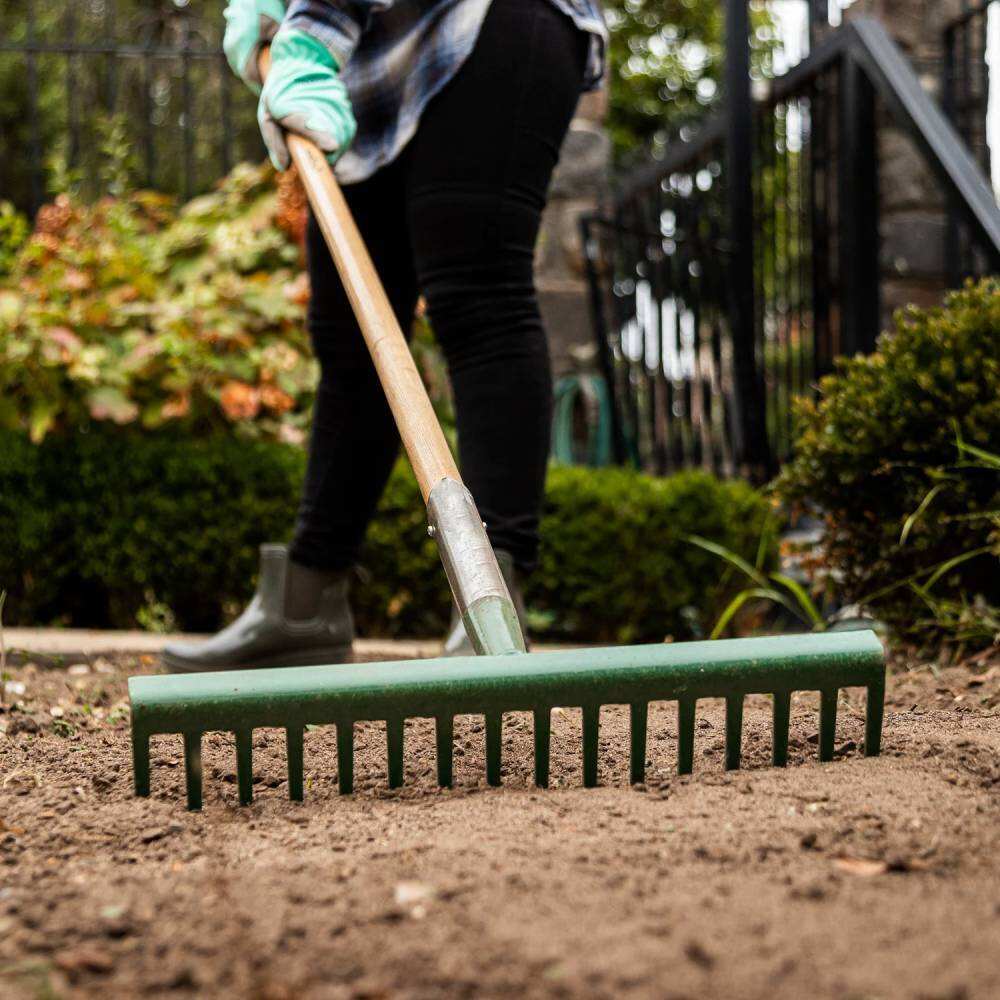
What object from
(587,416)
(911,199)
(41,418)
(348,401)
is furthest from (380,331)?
(587,416)

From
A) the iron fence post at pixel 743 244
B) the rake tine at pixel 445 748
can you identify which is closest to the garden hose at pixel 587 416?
the iron fence post at pixel 743 244

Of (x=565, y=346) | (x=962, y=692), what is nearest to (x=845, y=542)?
(x=962, y=692)

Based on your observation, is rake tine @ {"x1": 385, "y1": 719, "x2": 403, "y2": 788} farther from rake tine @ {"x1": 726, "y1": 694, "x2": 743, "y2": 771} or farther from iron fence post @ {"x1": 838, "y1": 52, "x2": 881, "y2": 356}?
iron fence post @ {"x1": 838, "y1": 52, "x2": 881, "y2": 356}

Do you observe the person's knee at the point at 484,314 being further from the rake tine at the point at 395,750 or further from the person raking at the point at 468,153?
the rake tine at the point at 395,750

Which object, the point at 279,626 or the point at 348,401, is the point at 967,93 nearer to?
the point at 348,401

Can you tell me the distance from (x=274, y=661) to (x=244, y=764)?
37.7 inches

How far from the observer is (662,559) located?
2.96 meters

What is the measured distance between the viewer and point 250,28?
2.04 meters

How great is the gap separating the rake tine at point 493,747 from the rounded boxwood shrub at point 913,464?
1.05 meters

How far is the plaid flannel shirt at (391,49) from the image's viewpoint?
70.7 inches

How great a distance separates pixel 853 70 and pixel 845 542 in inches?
→ 62.2

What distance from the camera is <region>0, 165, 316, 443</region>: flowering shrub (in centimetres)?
304

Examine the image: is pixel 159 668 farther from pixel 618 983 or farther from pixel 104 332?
pixel 618 983

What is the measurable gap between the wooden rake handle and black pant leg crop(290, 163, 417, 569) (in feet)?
0.69
